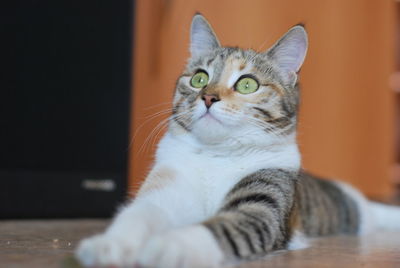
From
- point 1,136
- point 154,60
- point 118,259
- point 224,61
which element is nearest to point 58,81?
point 1,136

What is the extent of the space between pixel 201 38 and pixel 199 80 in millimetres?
155

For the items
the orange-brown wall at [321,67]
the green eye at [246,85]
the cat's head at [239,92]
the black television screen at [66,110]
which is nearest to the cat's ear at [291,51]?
the cat's head at [239,92]

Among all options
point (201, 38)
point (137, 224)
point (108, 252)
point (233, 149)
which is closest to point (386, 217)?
point (233, 149)

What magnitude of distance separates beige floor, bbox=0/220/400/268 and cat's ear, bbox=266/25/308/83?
0.46 meters

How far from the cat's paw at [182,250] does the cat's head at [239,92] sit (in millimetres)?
359

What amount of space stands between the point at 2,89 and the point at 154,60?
71 cm

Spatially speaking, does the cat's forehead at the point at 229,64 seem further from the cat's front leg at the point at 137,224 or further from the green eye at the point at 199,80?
the cat's front leg at the point at 137,224

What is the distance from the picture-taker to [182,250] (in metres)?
0.86

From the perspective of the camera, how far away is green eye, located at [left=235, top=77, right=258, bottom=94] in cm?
125

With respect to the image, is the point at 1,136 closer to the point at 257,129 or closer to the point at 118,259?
the point at 257,129

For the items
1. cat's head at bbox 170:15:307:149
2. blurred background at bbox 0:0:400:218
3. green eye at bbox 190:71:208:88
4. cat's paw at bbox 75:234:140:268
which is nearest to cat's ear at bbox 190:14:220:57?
cat's head at bbox 170:15:307:149

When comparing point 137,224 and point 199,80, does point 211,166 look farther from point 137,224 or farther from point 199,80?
point 137,224

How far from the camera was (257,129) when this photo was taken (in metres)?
1.27

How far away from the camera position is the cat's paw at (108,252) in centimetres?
84
